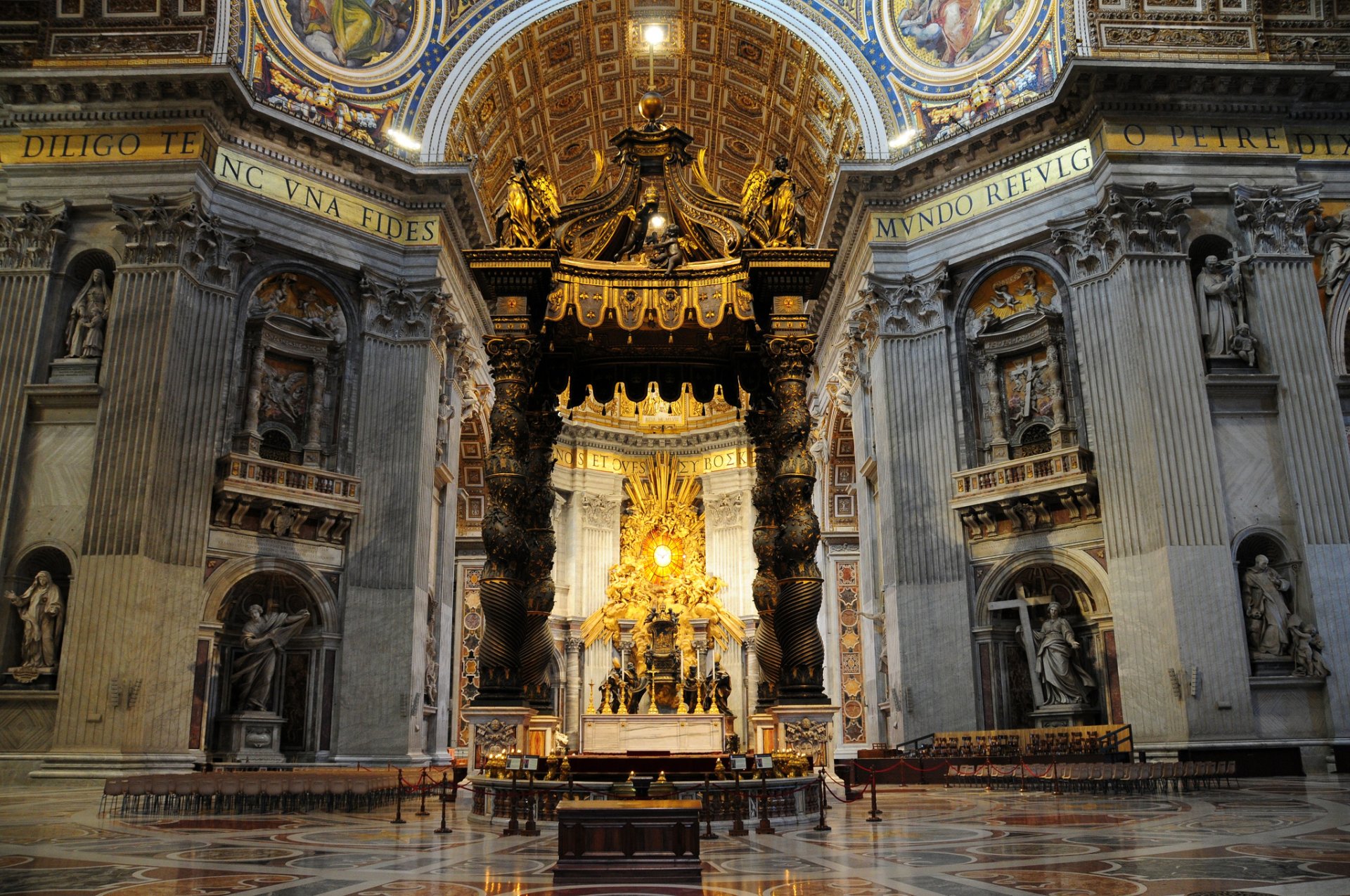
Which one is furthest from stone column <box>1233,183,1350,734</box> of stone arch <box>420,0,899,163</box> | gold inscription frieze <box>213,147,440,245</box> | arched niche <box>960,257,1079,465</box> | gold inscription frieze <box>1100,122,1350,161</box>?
gold inscription frieze <box>213,147,440,245</box>

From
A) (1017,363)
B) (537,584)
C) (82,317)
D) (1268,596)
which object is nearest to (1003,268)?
(1017,363)

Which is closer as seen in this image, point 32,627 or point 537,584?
point 537,584

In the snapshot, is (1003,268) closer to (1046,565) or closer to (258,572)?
(1046,565)

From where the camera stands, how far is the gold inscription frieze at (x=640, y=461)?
2791 cm

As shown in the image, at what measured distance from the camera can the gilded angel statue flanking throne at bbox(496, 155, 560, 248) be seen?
9188 millimetres

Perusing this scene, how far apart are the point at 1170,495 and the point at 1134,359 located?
6.05ft

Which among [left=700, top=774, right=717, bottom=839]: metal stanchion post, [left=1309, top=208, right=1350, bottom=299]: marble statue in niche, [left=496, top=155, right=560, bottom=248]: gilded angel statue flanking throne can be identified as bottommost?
[left=700, top=774, right=717, bottom=839]: metal stanchion post

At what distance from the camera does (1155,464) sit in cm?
1292

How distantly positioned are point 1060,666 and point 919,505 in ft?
9.45

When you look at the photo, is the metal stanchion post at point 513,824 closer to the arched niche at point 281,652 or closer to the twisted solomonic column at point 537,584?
the twisted solomonic column at point 537,584

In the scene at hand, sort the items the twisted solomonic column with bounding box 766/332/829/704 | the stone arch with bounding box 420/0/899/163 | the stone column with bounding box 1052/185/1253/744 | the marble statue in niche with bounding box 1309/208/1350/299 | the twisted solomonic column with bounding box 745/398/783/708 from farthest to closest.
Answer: the stone arch with bounding box 420/0/899/163, the marble statue in niche with bounding box 1309/208/1350/299, the stone column with bounding box 1052/185/1253/744, the twisted solomonic column with bounding box 745/398/783/708, the twisted solomonic column with bounding box 766/332/829/704

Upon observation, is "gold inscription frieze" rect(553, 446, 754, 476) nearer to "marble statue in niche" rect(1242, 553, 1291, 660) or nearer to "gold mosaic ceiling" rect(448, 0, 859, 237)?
"gold mosaic ceiling" rect(448, 0, 859, 237)

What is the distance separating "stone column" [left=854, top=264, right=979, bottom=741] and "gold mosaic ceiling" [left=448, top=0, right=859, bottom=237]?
3.46m

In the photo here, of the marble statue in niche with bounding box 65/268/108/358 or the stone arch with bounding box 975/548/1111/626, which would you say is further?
the stone arch with bounding box 975/548/1111/626
